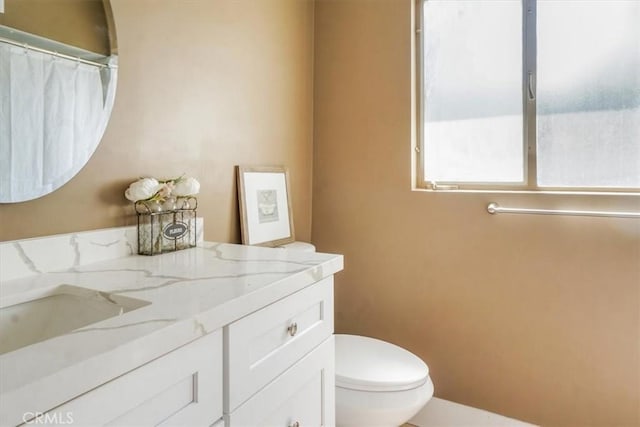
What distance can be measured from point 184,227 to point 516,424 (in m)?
1.50

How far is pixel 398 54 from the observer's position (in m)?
1.81

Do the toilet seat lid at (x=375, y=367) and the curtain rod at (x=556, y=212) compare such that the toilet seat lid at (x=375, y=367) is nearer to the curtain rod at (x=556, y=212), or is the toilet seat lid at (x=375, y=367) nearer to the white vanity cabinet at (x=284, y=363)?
the white vanity cabinet at (x=284, y=363)

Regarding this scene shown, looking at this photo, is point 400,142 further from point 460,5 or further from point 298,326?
point 298,326

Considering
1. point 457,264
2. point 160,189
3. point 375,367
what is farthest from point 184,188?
point 457,264

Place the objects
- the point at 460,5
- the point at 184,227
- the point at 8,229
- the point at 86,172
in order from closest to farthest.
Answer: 1. the point at 8,229
2. the point at 86,172
3. the point at 184,227
4. the point at 460,5

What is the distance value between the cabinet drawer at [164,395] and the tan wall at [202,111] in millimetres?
577

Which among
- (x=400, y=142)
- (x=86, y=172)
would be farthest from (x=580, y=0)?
(x=86, y=172)

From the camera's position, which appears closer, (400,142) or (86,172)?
(86,172)

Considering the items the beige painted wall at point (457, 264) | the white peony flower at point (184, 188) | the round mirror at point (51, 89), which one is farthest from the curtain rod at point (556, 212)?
the round mirror at point (51, 89)

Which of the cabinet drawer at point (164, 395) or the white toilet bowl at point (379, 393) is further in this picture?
the white toilet bowl at point (379, 393)

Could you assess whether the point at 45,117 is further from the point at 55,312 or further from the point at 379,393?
the point at 379,393

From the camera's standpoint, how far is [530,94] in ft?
5.25

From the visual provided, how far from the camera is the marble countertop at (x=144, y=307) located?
47 centimetres

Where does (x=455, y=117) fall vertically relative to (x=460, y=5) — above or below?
below
